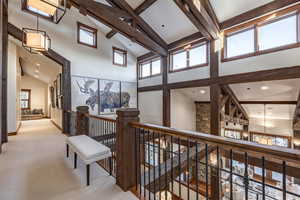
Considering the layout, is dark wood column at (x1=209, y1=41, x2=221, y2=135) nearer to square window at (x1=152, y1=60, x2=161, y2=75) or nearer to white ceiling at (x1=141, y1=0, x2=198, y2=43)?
white ceiling at (x1=141, y1=0, x2=198, y2=43)

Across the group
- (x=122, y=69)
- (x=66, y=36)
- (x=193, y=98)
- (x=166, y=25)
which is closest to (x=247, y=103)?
(x=193, y=98)

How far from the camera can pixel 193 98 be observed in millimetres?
7609

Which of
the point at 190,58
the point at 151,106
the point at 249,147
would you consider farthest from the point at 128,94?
the point at 249,147

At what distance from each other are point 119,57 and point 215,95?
5.13m

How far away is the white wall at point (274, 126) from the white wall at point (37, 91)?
46.0ft

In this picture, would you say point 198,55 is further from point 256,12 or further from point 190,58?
point 256,12

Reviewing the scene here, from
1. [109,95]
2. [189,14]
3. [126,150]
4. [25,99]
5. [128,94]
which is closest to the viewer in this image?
[126,150]

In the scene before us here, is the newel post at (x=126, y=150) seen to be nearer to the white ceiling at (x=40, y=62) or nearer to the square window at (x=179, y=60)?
the square window at (x=179, y=60)

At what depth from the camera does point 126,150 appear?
199 centimetres

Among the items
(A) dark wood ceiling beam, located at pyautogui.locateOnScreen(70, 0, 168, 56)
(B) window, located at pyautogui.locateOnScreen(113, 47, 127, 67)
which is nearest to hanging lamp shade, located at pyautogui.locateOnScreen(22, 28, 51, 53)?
(A) dark wood ceiling beam, located at pyautogui.locateOnScreen(70, 0, 168, 56)

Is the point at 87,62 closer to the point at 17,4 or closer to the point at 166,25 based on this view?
the point at 17,4

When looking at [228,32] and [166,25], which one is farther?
[166,25]

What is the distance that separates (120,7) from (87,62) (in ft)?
8.53

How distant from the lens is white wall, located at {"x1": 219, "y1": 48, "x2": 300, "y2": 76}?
356 centimetres
